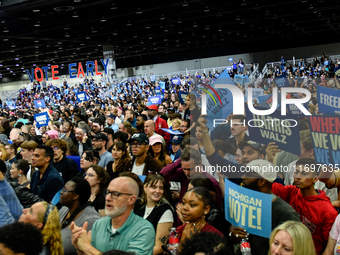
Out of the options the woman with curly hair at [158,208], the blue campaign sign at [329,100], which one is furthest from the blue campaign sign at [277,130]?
the woman with curly hair at [158,208]

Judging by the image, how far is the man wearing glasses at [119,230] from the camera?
2.66 m

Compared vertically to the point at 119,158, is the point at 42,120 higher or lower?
higher

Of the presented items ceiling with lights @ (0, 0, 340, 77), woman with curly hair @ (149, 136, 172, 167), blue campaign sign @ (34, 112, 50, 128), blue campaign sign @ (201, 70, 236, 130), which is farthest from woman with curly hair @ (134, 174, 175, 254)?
ceiling with lights @ (0, 0, 340, 77)

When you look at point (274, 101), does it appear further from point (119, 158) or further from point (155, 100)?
point (155, 100)

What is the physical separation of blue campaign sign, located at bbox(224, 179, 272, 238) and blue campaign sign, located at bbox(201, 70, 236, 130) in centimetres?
236

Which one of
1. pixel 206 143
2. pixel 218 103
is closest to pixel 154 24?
pixel 218 103

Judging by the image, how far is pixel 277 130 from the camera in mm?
3846

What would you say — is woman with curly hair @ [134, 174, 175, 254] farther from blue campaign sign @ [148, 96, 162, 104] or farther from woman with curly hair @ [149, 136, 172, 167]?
blue campaign sign @ [148, 96, 162, 104]

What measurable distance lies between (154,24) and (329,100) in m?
20.2

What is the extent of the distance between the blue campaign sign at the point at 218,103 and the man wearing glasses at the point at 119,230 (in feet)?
8.82

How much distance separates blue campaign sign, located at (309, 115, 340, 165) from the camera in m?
3.34

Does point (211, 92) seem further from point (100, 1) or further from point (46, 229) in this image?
point (100, 1)

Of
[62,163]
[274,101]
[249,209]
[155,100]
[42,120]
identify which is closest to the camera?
[249,209]

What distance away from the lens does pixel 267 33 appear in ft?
105
